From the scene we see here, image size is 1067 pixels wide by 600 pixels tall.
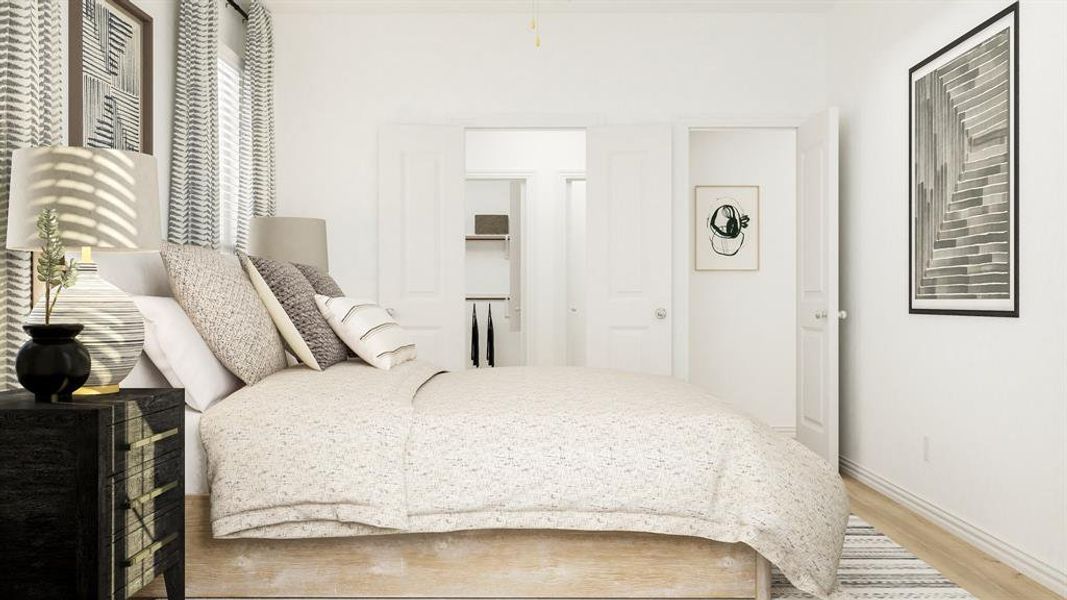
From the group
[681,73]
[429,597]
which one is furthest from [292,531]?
[681,73]

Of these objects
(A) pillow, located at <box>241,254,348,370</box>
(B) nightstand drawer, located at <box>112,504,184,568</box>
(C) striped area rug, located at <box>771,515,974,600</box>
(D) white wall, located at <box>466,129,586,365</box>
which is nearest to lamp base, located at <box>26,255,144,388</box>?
(B) nightstand drawer, located at <box>112,504,184,568</box>

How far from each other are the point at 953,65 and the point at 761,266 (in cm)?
264

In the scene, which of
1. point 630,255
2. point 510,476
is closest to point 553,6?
point 630,255

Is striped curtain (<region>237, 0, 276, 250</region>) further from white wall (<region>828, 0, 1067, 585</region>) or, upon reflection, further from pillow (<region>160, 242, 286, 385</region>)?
white wall (<region>828, 0, 1067, 585</region>)

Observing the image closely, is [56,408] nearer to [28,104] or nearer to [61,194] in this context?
[61,194]

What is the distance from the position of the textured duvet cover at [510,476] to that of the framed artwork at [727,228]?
3.72 m

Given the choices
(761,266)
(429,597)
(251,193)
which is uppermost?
(251,193)

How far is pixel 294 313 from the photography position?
2.70m

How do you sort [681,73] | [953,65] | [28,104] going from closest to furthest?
[28,104]
[953,65]
[681,73]

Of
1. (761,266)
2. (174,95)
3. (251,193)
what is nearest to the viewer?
(174,95)

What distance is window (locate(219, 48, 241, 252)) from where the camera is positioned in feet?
13.6

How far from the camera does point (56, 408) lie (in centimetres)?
165

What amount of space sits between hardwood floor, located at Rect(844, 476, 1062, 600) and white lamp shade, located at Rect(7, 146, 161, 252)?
280cm

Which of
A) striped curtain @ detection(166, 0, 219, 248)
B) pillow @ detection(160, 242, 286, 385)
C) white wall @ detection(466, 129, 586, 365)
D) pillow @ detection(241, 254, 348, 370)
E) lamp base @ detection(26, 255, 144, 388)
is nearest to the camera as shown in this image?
lamp base @ detection(26, 255, 144, 388)
